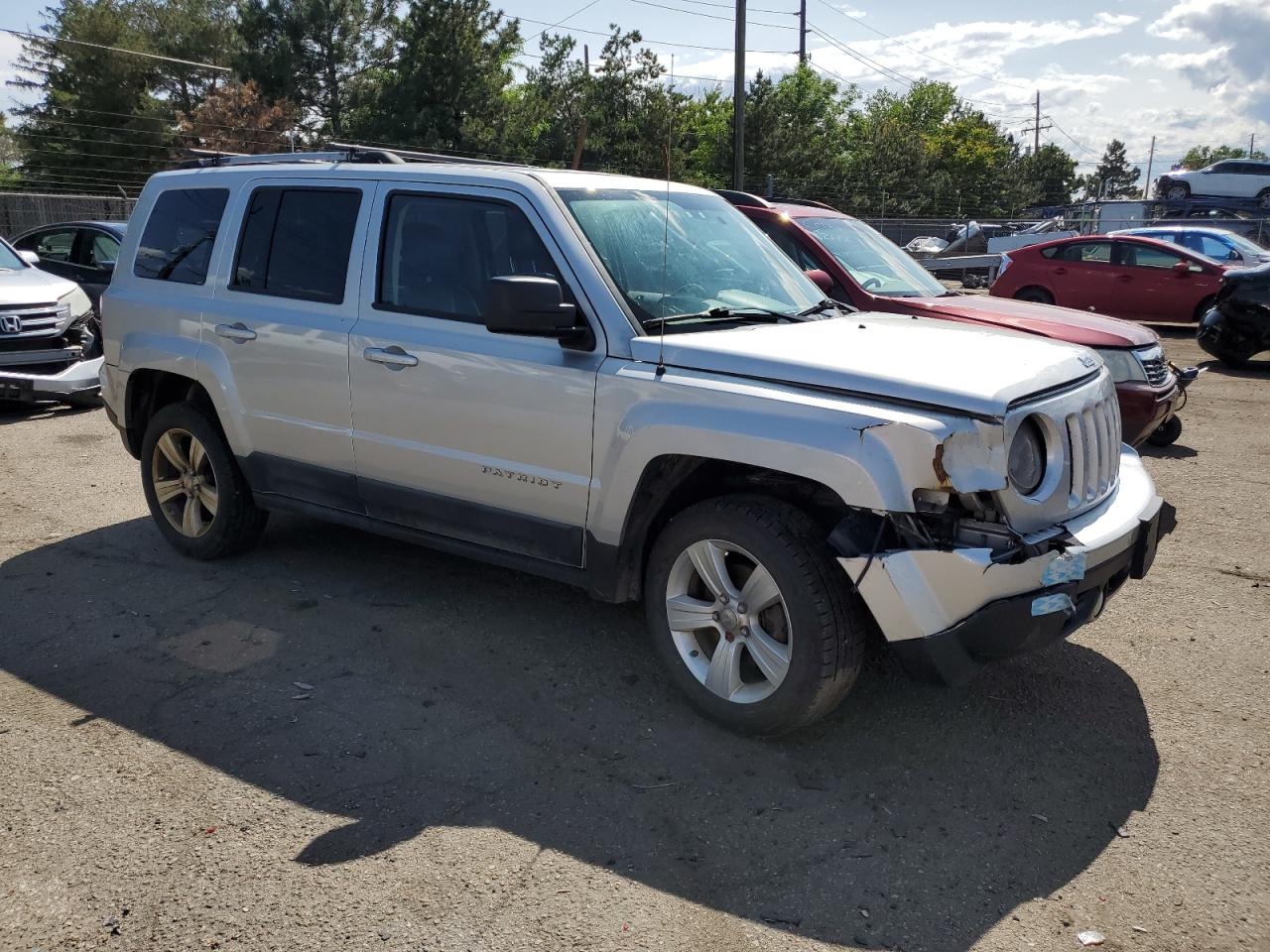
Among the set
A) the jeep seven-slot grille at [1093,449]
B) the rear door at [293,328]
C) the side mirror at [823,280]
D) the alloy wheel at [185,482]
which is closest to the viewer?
the jeep seven-slot grille at [1093,449]

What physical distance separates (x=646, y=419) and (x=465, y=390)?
0.91 m

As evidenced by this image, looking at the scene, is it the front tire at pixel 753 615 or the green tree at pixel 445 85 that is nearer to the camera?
the front tire at pixel 753 615

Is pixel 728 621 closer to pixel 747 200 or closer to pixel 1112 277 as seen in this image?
pixel 747 200

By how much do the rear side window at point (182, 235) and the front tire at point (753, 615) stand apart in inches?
122

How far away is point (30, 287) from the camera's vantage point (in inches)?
398

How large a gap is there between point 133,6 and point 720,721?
59554 mm

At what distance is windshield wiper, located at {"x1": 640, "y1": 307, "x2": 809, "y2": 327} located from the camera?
4.10 metres

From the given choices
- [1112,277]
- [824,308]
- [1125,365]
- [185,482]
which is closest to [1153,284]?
[1112,277]

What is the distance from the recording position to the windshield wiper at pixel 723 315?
4102 mm

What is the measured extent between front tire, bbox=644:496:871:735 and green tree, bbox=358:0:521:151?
3455 cm

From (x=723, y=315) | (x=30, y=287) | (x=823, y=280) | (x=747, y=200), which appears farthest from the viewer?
(x=30, y=287)

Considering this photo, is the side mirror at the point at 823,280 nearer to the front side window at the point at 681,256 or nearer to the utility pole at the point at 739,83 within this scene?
the front side window at the point at 681,256

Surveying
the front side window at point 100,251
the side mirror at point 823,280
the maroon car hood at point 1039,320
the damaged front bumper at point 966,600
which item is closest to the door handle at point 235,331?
the damaged front bumper at point 966,600

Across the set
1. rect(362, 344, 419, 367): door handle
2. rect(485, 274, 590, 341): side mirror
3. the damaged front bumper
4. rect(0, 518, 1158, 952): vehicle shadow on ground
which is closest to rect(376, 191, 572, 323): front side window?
rect(362, 344, 419, 367): door handle
